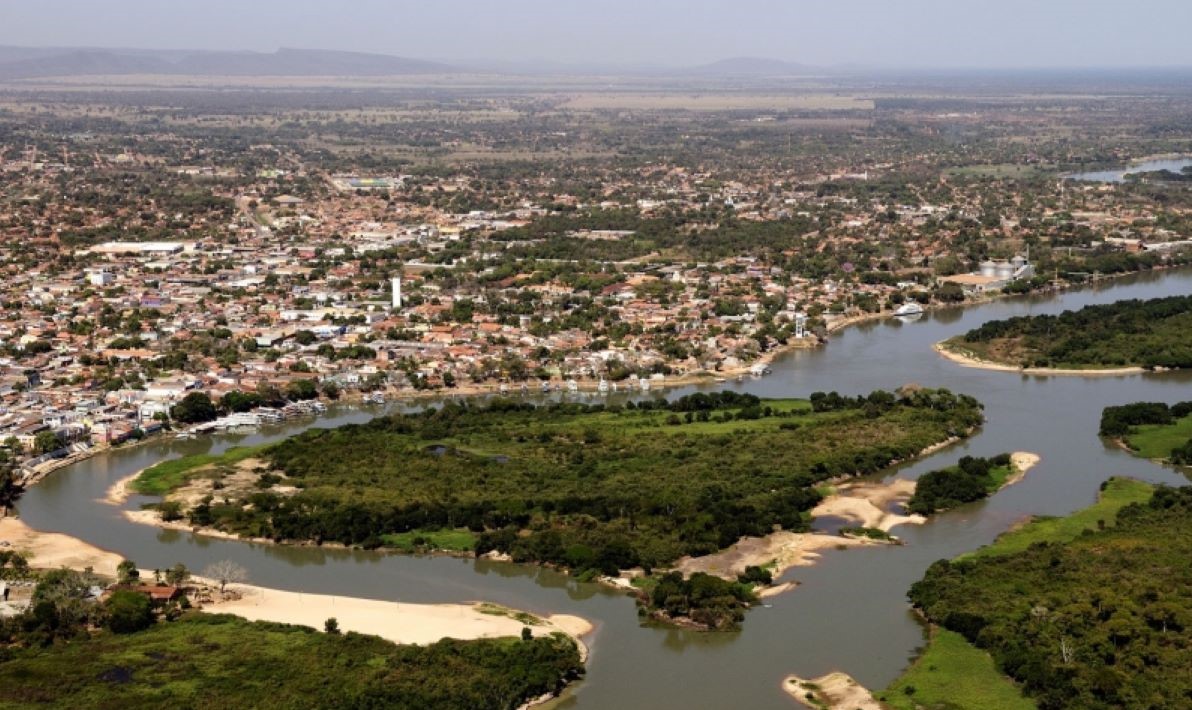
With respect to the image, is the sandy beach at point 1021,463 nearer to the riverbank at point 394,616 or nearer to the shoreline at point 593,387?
the shoreline at point 593,387

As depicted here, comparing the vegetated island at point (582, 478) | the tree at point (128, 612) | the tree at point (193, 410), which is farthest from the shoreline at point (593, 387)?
the tree at point (128, 612)

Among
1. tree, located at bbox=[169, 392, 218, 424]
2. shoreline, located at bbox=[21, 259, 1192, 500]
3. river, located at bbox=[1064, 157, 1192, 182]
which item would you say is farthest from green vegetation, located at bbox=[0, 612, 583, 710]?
river, located at bbox=[1064, 157, 1192, 182]

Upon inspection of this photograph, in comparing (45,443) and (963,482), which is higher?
(963,482)

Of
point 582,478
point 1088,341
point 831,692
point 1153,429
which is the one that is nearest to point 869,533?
point 582,478

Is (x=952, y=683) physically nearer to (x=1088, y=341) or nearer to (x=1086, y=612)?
(x=1086, y=612)

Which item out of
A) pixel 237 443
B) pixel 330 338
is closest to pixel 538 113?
pixel 330 338

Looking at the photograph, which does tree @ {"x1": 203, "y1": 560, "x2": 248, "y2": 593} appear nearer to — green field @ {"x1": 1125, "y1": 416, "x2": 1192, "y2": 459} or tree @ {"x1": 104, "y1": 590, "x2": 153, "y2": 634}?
tree @ {"x1": 104, "y1": 590, "x2": 153, "y2": 634}
